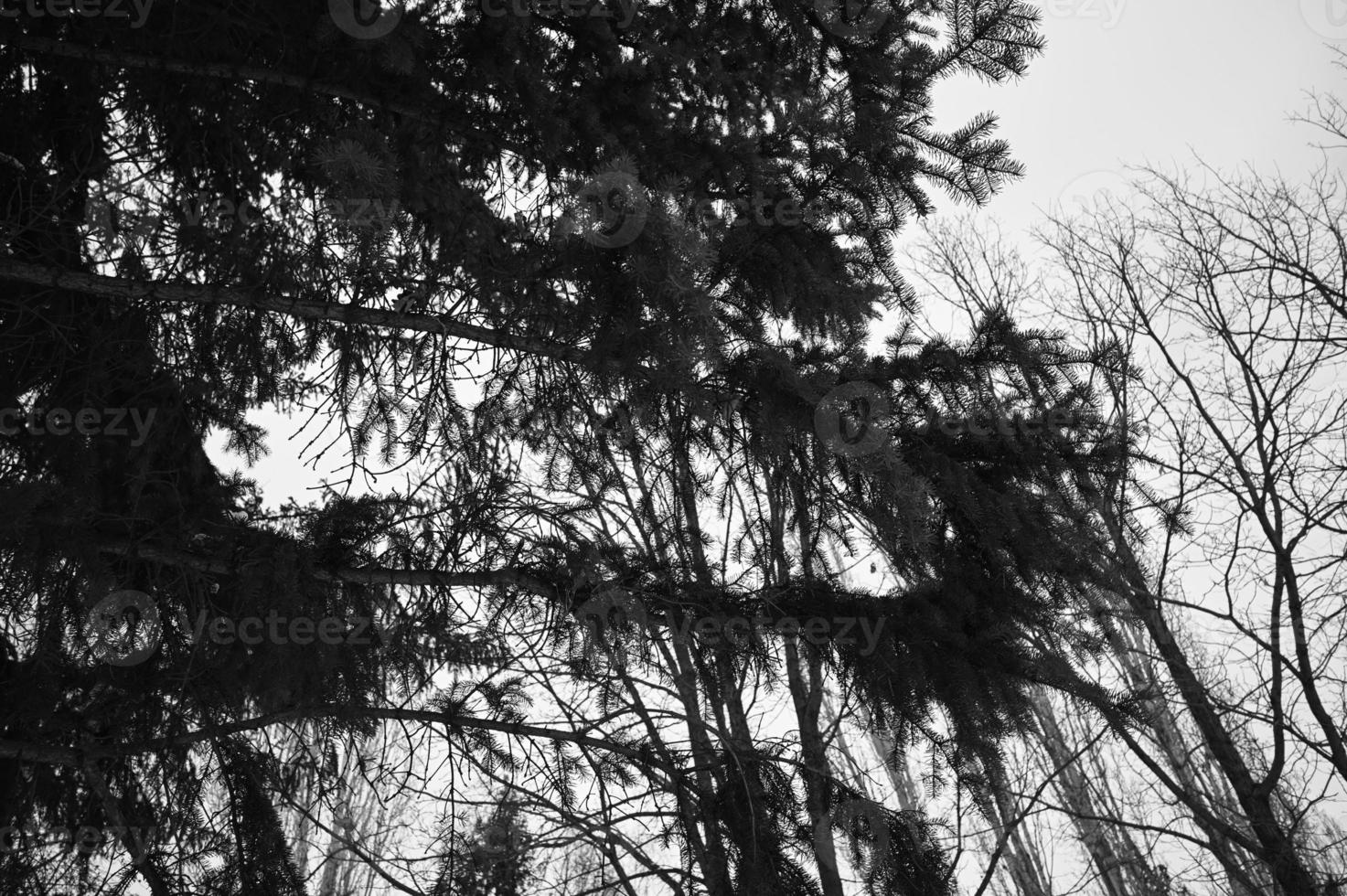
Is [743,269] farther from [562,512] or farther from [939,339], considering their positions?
[562,512]

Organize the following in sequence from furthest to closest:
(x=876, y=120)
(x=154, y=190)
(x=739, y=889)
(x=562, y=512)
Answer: (x=154, y=190) < (x=562, y=512) < (x=876, y=120) < (x=739, y=889)

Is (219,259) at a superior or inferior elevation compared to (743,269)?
superior

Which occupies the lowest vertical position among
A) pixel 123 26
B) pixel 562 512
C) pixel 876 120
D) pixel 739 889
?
pixel 739 889

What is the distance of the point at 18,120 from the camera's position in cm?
356

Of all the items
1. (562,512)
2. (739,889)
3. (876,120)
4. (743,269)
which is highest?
(876,120)

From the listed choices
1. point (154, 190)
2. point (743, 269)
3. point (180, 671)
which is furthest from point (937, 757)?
point (154, 190)

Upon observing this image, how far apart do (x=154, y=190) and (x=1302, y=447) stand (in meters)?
7.29

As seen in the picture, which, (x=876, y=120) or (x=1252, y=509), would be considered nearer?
(x=876, y=120)

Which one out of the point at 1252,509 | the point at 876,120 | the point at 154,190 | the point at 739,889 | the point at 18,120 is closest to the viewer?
the point at 739,889

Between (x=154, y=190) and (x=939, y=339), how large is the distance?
3314 millimetres

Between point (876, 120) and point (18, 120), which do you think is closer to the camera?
point (876, 120)

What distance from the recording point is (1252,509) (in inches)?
251

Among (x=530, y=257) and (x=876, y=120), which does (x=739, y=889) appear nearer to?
(x=530, y=257)

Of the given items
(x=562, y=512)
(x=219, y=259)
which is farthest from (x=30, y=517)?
(x=562, y=512)
